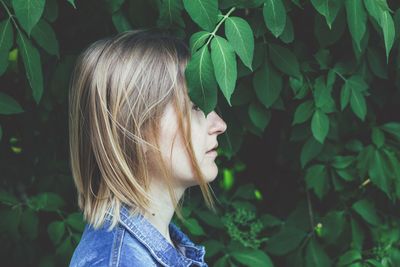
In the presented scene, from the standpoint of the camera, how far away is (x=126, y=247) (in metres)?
1.81

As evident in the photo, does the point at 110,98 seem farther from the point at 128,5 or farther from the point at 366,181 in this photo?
the point at 366,181

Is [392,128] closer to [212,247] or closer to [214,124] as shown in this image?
[212,247]

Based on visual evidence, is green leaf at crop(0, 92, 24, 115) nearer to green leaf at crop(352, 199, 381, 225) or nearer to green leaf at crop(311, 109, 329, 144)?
green leaf at crop(311, 109, 329, 144)

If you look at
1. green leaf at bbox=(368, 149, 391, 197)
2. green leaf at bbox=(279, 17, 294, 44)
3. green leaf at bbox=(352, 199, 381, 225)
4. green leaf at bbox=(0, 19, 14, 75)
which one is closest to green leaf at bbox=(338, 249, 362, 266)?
green leaf at bbox=(352, 199, 381, 225)

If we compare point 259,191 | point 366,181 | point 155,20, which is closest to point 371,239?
point 366,181

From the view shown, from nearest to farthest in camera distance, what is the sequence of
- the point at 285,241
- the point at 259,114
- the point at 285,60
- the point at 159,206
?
the point at 159,206, the point at 285,60, the point at 259,114, the point at 285,241

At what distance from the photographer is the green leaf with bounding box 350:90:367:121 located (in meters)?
2.53

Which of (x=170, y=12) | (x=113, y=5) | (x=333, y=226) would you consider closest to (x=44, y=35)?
(x=113, y=5)

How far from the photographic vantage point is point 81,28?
264 cm

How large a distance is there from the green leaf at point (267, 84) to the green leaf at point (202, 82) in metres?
0.53

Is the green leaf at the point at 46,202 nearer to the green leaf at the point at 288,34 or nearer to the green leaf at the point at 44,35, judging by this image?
the green leaf at the point at 44,35

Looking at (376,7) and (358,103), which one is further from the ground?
(376,7)

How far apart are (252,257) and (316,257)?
0.26 m

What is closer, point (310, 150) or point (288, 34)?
point (288, 34)
